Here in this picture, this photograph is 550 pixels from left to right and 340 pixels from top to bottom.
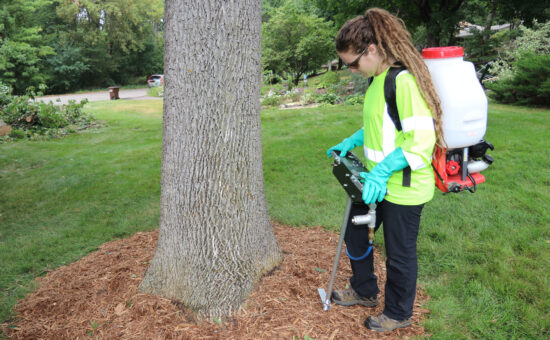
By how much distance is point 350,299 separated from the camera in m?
2.75

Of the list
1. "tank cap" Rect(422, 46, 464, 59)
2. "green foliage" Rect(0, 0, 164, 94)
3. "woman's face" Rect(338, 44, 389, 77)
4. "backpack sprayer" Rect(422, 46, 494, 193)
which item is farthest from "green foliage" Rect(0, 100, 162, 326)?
"green foliage" Rect(0, 0, 164, 94)

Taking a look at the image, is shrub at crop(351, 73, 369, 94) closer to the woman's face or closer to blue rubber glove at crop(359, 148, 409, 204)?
the woman's face

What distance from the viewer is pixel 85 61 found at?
32.4m

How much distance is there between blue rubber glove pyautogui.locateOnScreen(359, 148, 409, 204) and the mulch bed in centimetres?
97

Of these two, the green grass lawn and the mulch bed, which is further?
the green grass lawn

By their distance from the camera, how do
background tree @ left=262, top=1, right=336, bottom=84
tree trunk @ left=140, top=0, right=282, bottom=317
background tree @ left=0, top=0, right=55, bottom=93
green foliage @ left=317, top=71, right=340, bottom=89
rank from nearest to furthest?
tree trunk @ left=140, top=0, right=282, bottom=317 < green foliage @ left=317, top=71, right=340, bottom=89 < background tree @ left=262, top=1, right=336, bottom=84 < background tree @ left=0, top=0, right=55, bottom=93

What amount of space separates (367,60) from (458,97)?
1.77 ft

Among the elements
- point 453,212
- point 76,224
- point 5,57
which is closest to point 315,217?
point 453,212

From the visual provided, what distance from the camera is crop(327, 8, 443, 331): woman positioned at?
201 centimetres

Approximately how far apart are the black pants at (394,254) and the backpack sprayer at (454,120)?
0.14 m

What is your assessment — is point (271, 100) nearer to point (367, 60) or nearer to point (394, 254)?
point (367, 60)

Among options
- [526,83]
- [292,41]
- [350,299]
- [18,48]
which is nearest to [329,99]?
[526,83]

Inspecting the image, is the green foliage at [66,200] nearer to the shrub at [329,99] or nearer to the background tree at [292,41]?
the shrub at [329,99]

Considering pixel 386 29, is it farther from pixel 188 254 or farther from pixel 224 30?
pixel 188 254
